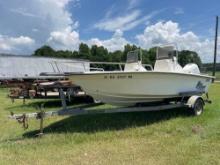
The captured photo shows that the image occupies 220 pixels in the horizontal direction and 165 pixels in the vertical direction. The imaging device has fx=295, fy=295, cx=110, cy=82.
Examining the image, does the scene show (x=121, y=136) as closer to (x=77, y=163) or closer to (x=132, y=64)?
(x=77, y=163)

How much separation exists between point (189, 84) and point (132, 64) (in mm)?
1583

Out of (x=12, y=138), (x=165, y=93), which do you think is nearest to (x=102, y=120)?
(x=165, y=93)

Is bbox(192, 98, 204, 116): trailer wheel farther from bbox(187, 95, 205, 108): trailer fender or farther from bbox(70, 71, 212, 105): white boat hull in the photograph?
bbox(70, 71, 212, 105): white boat hull

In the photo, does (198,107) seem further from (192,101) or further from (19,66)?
(19,66)

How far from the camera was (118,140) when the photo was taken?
219 inches

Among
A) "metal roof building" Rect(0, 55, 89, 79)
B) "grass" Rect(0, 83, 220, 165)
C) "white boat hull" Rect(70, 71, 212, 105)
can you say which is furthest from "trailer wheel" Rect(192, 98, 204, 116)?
"metal roof building" Rect(0, 55, 89, 79)

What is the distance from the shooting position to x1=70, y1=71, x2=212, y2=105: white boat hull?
20.8ft

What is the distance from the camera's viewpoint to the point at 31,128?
6.90m

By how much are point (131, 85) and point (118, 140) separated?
4.70ft

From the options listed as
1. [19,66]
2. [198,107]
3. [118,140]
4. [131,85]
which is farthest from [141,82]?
[19,66]

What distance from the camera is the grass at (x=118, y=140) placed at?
4.55 m

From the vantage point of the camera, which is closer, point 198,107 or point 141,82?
point 141,82

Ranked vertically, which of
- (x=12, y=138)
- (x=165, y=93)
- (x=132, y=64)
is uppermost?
(x=132, y=64)

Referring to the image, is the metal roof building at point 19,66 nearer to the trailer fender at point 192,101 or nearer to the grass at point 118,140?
the grass at point 118,140
